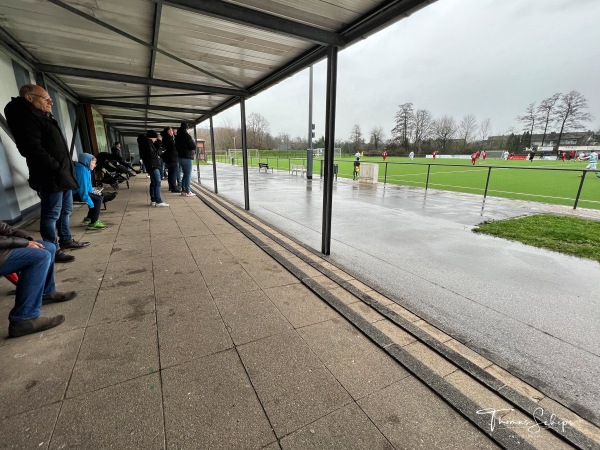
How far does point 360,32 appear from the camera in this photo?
2996 millimetres

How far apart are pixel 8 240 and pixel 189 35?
124 inches

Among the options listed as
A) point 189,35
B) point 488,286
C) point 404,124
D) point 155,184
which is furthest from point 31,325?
point 404,124

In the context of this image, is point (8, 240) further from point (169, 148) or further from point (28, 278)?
point (169, 148)

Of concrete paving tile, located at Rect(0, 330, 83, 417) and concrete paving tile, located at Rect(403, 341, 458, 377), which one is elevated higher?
concrete paving tile, located at Rect(0, 330, 83, 417)

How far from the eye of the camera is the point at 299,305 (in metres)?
2.48

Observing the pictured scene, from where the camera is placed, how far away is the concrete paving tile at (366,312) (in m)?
2.31

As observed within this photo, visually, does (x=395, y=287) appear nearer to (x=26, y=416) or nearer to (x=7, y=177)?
(x=26, y=416)

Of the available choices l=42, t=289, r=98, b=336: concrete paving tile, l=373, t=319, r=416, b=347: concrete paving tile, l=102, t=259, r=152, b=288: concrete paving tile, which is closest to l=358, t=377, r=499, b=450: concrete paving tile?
l=373, t=319, r=416, b=347: concrete paving tile

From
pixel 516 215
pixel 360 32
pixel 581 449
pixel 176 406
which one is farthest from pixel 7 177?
pixel 516 215

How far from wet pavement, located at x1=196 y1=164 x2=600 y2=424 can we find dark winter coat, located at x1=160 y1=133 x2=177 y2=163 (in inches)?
144

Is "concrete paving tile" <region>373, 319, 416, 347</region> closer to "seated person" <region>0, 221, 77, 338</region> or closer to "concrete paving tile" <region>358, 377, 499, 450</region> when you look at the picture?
"concrete paving tile" <region>358, 377, 499, 450</region>

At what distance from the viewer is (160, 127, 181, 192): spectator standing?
303 inches

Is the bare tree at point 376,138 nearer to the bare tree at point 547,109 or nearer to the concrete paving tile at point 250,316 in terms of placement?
the bare tree at point 547,109

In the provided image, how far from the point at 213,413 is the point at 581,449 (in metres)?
1.76
